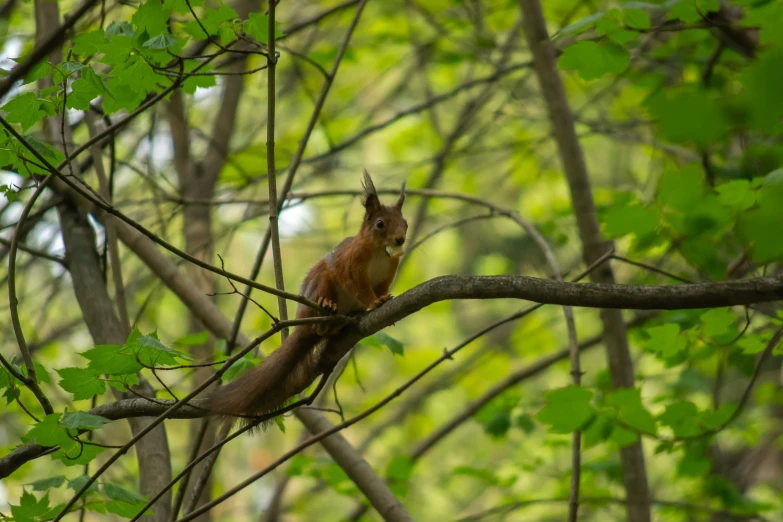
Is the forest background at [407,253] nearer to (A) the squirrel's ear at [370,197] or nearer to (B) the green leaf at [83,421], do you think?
(B) the green leaf at [83,421]

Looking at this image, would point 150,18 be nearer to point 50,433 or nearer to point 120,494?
point 50,433

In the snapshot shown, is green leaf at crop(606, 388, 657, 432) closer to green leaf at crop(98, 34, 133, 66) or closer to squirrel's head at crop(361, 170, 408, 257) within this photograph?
squirrel's head at crop(361, 170, 408, 257)

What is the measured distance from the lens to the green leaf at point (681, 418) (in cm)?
299

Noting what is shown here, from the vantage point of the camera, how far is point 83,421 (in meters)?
2.09

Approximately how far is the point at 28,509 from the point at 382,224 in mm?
1566

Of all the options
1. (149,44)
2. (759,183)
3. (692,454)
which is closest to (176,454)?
(692,454)

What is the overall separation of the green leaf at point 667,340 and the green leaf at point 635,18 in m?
1.04

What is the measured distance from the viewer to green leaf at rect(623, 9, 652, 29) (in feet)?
8.44

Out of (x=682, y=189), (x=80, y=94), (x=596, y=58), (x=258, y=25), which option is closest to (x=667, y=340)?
(x=596, y=58)

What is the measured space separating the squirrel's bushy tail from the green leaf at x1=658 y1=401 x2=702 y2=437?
1.35 metres

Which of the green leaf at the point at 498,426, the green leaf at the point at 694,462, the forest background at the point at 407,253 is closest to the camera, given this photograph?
the forest background at the point at 407,253

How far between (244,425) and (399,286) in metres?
5.20

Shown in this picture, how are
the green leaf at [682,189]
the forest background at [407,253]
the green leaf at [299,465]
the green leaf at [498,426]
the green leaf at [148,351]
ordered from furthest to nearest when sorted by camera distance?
the green leaf at [299,465] → the green leaf at [498,426] → the green leaf at [148,351] → the forest background at [407,253] → the green leaf at [682,189]

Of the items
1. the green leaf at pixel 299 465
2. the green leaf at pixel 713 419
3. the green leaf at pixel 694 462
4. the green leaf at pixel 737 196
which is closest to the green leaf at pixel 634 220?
the green leaf at pixel 737 196
